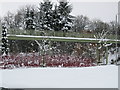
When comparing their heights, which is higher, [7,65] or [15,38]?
[15,38]

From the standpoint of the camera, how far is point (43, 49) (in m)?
15.6

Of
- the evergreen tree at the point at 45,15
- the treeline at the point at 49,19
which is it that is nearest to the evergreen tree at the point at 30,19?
the treeline at the point at 49,19

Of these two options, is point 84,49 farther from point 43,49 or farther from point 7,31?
point 7,31

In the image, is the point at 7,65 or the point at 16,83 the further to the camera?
the point at 7,65

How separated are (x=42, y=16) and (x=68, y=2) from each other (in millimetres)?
2642

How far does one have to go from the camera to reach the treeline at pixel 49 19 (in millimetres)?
18500

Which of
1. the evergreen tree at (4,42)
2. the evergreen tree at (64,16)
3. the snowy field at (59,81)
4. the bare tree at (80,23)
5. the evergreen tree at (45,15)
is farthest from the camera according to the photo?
the bare tree at (80,23)

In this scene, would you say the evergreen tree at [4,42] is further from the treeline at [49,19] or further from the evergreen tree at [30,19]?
the evergreen tree at [30,19]

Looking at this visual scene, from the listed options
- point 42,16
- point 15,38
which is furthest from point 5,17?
point 15,38

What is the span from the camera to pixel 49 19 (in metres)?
18.5

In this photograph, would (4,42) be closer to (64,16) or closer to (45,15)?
(45,15)

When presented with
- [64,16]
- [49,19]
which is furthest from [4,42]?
[64,16]

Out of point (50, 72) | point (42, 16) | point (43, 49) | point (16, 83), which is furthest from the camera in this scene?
point (42, 16)

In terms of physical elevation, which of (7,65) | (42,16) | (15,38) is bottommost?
(7,65)
